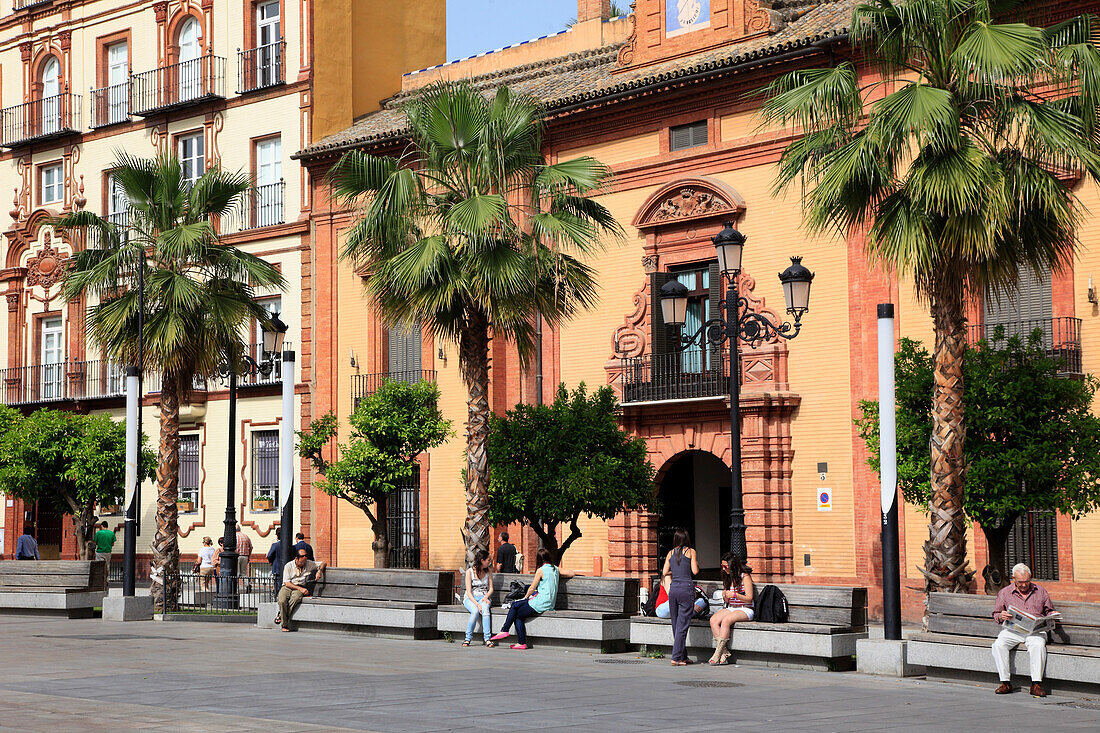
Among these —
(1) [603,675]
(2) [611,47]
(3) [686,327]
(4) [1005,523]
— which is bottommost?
(1) [603,675]

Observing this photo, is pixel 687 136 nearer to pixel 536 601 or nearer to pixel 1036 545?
pixel 1036 545

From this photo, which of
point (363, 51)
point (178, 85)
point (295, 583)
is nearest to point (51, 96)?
point (178, 85)

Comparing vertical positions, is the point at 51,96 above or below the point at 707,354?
above

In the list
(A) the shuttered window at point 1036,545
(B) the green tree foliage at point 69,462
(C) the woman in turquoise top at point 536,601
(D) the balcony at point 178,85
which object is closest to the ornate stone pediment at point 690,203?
(A) the shuttered window at point 1036,545

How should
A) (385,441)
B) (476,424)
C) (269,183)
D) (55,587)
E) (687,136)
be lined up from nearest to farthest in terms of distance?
(476,424) < (55,587) < (687,136) < (385,441) < (269,183)

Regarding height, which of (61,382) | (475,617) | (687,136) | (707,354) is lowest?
(475,617)

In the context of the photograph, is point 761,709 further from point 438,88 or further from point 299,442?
point 299,442

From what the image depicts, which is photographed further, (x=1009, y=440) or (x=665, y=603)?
(x=1009, y=440)

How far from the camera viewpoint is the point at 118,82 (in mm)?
38969

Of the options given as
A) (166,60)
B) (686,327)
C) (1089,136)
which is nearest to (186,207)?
(686,327)

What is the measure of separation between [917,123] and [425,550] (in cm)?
1901

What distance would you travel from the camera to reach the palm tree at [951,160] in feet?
50.5

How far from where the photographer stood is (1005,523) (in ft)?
64.6

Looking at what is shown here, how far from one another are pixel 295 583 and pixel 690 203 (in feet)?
37.0
